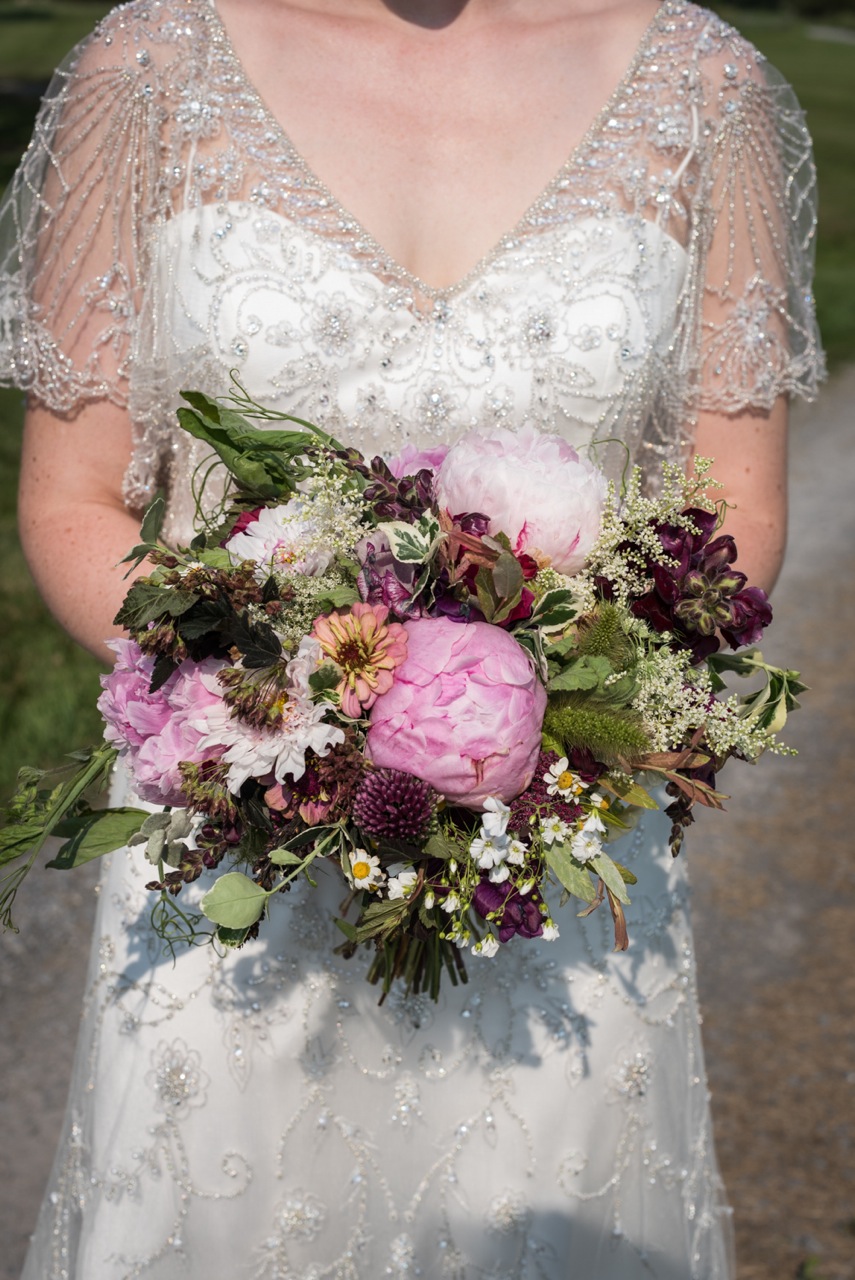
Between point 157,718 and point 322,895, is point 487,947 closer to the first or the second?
point 157,718

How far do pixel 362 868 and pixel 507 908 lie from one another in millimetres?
190

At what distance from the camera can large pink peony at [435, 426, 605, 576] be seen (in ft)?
4.94

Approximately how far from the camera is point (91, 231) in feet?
7.09

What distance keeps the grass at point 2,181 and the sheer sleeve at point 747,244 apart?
3.28 metres

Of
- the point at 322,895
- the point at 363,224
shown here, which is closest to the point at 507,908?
the point at 322,895

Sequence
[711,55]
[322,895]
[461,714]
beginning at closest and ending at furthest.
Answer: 1. [461,714]
2. [322,895]
3. [711,55]

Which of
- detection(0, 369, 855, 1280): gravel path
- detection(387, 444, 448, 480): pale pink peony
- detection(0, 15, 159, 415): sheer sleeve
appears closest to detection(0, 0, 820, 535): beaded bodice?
detection(0, 15, 159, 415): sheer sleeve

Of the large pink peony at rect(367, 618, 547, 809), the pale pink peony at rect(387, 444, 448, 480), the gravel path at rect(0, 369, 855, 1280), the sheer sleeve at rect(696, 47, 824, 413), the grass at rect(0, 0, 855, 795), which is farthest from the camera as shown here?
the grass at rect(0, 0, 855, 795)

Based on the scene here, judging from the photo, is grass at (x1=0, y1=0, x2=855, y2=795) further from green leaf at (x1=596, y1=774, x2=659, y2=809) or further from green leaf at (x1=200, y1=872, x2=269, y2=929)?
green leaf at (x1=596, y1=774, x2=659, y2=809)

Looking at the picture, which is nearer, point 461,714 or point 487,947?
point 461,714

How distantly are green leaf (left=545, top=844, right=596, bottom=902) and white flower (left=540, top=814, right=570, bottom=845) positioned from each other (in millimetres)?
49

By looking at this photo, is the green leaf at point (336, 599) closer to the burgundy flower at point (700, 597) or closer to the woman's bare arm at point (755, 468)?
the burgundy flower at point (700, 597)

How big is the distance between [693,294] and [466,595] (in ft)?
3.51

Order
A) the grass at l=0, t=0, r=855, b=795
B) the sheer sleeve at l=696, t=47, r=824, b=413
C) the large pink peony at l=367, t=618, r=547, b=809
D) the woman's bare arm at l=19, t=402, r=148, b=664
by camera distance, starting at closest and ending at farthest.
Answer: the large pink peony at l=367, t=618, r=547, b=809
the woman's bare arm at l=19, t=402, r=148, b=664
the sheer sleeve at l=696, t=47, r=824, b=413
the grass at l=0, t=0, r=855, b=795
